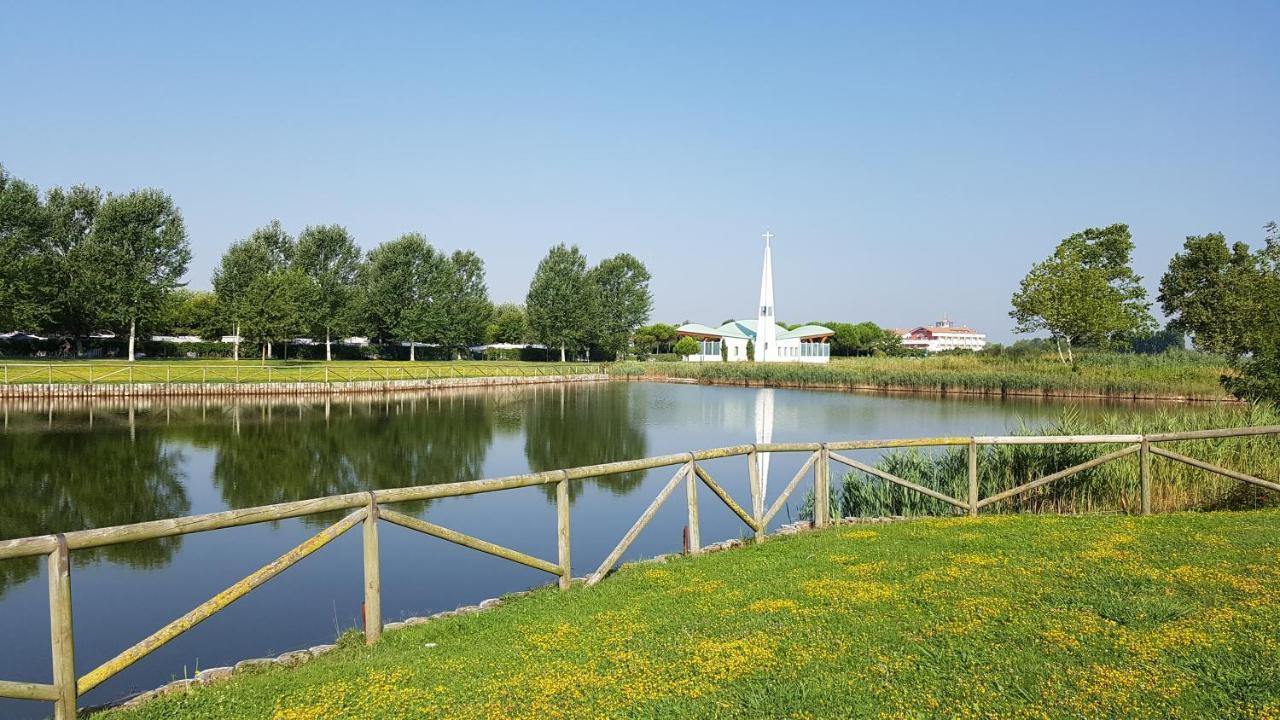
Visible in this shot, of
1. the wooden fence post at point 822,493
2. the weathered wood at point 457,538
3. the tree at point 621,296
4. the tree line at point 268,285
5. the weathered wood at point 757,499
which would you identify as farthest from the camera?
the tree at point 621,296

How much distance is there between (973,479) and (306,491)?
1386cm

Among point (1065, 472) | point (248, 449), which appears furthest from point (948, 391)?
point (248, 449)

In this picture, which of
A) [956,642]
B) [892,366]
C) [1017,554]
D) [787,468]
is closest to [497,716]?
[956,642]

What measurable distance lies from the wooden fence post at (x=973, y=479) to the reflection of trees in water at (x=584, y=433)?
323 inches

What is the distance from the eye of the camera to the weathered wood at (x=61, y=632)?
4.87 meters

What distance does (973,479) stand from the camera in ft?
36.7

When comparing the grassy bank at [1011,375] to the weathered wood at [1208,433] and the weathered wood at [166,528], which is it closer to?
the weathered wood at [1208,433]

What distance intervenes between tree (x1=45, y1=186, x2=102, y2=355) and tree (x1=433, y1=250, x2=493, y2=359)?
2682 centimetres

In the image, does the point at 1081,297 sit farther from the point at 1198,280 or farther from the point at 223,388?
the point at 223,388

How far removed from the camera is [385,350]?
251 feet

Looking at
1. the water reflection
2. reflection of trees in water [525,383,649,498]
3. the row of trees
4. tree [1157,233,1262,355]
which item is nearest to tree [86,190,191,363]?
the row of trees

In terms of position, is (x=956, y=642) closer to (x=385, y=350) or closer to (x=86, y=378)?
(x=86, y=378)

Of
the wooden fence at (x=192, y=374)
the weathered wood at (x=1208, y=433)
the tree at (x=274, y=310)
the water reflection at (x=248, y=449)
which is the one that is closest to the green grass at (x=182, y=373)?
the wooden fence at (x=192, y=374)

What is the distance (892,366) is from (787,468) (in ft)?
134
